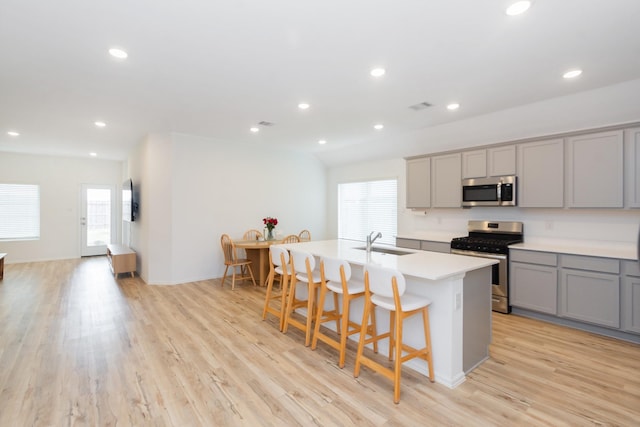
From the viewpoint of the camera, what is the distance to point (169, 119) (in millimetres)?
4758

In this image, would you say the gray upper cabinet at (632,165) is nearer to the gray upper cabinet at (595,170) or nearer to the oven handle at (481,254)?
the gray upper cabinet at (595,170)

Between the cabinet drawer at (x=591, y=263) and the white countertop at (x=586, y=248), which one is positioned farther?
the white countertop at (x=586, y=248)

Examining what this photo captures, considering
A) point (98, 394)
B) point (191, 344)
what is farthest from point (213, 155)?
point (98, 394)

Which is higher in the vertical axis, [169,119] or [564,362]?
[169,119]

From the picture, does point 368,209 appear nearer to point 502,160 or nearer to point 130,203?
point 502,160

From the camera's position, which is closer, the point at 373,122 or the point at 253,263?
the point at 373,122

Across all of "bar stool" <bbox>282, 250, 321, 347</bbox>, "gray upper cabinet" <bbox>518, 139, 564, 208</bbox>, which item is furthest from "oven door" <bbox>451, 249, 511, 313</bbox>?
"bar stool" <bbox>282, 250, 321, 347</bbox>

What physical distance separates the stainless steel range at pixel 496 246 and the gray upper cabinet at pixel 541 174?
495 mm

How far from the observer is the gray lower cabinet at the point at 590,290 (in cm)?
335

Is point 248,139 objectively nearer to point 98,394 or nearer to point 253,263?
point 253,263

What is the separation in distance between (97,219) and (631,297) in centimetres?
1085

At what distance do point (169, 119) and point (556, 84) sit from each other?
495 centimetres

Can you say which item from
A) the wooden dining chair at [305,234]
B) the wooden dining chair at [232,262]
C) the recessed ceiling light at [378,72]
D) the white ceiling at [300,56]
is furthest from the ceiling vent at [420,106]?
the wooden dining chair at [305,234]

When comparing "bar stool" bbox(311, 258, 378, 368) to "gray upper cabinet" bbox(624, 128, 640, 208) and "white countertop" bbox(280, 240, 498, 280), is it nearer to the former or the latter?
"white countertop" bbox(280, 240, 498, 280)
